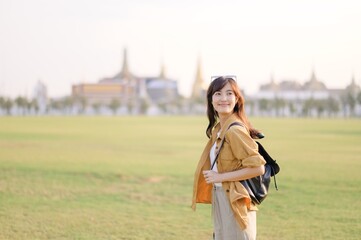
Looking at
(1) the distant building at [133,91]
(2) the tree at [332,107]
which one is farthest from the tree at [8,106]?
(2) the tree at [332,107]

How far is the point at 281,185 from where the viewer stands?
9.22 m

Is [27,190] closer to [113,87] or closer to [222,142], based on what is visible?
[222,142]

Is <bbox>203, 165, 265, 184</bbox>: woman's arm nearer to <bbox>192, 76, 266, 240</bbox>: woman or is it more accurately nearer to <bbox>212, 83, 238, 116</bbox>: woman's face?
<bbox>192, 76, 266, 240</bbox>: woman

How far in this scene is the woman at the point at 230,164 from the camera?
9.22 feet

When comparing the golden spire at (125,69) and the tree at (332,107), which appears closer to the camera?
the tree at (332,107)

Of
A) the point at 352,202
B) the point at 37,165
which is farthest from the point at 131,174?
the point at 352,202

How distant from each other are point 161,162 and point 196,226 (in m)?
6.76

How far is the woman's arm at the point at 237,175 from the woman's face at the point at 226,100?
31 cm

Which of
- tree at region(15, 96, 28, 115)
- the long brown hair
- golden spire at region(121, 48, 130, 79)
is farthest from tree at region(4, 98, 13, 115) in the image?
the long brown hair

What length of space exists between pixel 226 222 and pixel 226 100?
0.62 meters

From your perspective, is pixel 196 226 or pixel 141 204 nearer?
pixel 196 226

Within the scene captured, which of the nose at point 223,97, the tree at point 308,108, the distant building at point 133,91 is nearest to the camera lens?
the nose at point 223,97

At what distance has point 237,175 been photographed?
2.84 metres

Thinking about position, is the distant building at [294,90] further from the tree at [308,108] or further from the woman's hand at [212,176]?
the woman's hand at [212,176]
